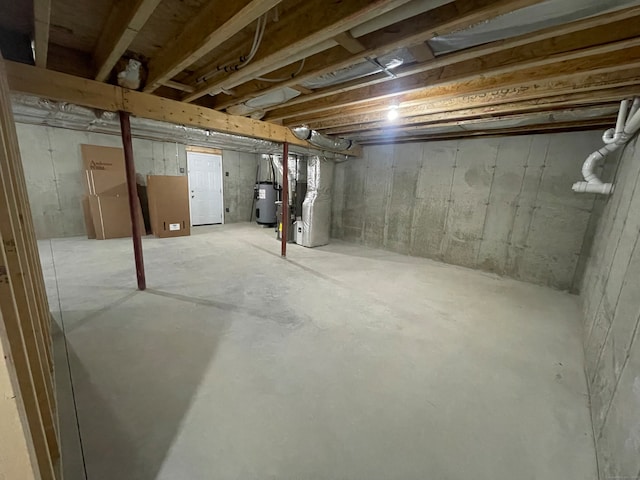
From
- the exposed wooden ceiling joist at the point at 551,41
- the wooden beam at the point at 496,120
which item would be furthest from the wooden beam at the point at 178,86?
the wooden beam at the point at 496,120

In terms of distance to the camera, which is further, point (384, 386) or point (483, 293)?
point (483, 293)

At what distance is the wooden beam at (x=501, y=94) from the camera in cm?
186

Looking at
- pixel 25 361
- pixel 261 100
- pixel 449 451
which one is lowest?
pixel 449 451

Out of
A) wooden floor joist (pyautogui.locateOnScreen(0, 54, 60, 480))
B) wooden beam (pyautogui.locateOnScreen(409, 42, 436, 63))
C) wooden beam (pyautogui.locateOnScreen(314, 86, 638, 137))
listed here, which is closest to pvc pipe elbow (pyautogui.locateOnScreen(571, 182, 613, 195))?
wooden beam (pyautogui.locateOnScreen(314, 86, 638, 137))

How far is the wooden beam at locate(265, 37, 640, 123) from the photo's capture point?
4.99 ft

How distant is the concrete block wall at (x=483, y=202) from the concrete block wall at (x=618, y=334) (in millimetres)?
735

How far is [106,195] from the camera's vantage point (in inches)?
186

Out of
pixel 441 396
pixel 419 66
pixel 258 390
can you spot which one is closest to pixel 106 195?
pixel 258 390

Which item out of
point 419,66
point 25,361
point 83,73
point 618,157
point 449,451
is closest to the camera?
point 25,361

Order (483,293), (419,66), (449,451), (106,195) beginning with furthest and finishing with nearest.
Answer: (106,195), (483,293), (419,66), (449,451)

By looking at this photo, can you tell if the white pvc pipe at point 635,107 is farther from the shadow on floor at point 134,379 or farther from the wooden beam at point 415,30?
the shadow on floor at point 134,379

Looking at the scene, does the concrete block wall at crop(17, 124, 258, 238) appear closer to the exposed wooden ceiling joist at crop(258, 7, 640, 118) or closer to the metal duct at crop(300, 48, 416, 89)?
the metal duct at crop(300, 48, 416, 89)

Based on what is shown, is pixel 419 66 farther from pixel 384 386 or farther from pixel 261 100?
pixel 384 386

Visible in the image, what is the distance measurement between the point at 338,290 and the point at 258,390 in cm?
164
